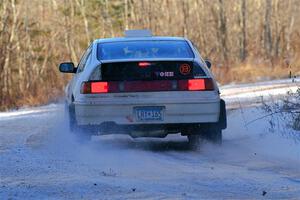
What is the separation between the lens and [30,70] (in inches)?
1649

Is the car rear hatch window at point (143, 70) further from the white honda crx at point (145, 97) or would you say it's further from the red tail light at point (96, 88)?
the red tail light at point (96, 88)

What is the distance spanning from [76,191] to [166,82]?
3137 millimetres

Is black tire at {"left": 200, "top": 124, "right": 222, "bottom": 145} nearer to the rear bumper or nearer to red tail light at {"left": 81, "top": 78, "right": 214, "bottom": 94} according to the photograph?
the rear bumper

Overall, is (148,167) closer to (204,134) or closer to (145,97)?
(145,97)

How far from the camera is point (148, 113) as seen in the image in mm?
8938

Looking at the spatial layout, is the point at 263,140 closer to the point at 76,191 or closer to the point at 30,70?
the point at 76,191

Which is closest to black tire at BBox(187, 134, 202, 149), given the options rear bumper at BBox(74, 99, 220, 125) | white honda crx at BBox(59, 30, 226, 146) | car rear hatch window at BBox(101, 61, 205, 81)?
white honda crx at BBox(59, 30, 226, 146)

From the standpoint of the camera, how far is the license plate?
8.91 metres

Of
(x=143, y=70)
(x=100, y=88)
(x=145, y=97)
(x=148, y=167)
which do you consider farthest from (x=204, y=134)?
(x=148, y=167)

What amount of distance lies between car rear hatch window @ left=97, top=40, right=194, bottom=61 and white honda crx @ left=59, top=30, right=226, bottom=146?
0.08 meters

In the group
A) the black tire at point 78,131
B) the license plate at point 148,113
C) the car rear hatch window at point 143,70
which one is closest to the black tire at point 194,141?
the license plate at point 148,113

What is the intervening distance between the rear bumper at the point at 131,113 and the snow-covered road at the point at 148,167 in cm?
41

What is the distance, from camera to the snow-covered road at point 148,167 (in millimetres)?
6109

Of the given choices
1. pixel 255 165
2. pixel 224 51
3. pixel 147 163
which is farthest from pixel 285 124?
pixel 224 51
